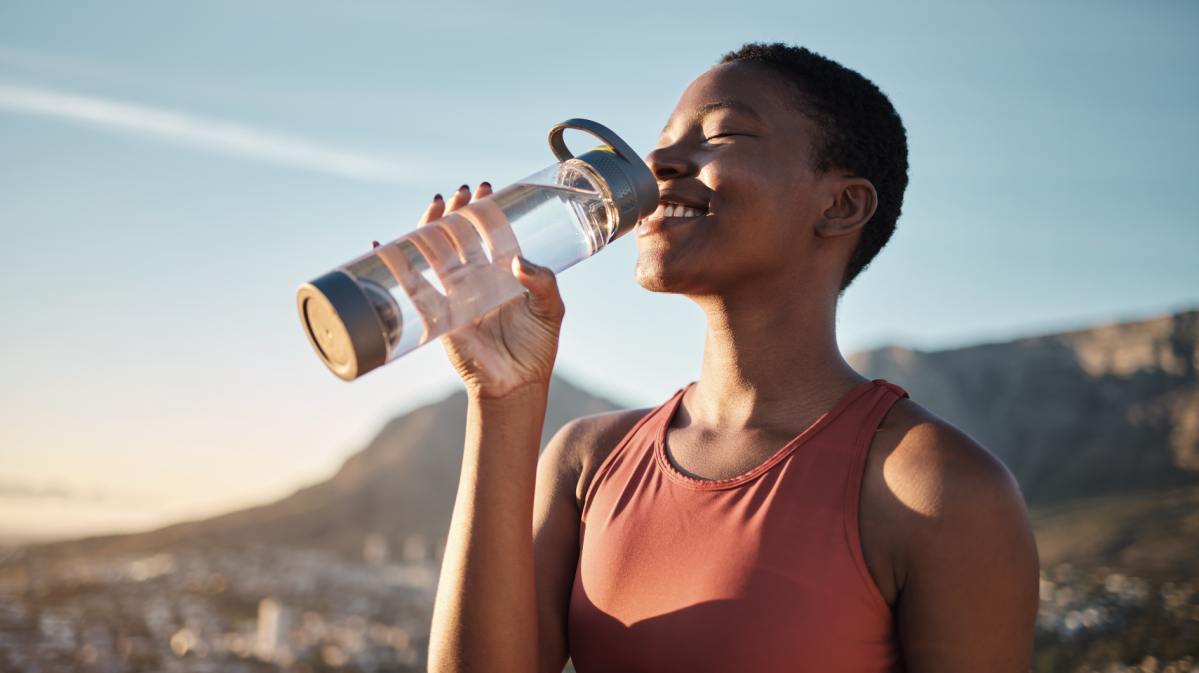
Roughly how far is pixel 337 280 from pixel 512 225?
0.41 meters

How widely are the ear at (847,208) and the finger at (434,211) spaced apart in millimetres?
741

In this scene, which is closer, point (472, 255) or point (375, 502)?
point (472, 255)

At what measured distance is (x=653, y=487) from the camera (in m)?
1.48

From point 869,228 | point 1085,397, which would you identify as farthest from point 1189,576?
point 1085,397

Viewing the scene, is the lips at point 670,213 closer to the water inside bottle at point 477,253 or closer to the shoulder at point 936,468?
the water inside bottle at point 477,253

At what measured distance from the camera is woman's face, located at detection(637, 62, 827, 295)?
1410mm

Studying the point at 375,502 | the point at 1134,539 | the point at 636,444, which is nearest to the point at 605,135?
the point at 636,444

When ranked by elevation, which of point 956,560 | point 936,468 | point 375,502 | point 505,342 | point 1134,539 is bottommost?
point 375,502

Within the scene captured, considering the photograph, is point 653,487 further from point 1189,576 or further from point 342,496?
point 342,496

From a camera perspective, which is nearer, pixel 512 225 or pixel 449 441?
pixel 512 225

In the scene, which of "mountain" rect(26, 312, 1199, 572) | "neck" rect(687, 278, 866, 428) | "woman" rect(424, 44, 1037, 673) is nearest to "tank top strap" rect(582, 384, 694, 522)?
"woman" rect(424, 44, 1037, 673)

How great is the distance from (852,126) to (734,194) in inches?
14.9

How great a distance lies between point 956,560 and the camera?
1.12 m

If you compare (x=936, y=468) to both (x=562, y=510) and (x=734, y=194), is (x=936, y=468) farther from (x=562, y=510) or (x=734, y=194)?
(x=562, y=510)
